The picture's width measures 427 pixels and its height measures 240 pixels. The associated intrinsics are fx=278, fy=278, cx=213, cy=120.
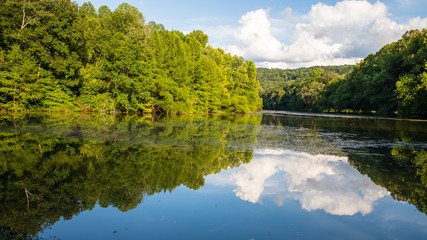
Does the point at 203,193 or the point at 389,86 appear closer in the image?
the point at 203,193

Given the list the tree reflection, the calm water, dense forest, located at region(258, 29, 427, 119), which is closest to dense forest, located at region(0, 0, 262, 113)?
the tree reflection

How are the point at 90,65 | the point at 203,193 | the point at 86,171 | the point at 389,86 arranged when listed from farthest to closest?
the point at 389,86 → the point at 90,65 → the point at 86,171 → the point at 203,193

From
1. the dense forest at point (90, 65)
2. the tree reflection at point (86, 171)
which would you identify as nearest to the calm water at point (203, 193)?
the tree reflection at point (86, 171)

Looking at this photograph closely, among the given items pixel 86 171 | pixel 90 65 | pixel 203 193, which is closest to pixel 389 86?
pixel 90 65

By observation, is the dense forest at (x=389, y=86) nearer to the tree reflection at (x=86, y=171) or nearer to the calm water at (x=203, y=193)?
the calm water at (x=203, y=193)

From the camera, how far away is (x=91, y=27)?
47.9m

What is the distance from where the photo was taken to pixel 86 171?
9297 millimetres

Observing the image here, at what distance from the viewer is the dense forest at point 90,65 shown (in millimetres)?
35156

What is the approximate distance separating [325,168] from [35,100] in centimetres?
3898

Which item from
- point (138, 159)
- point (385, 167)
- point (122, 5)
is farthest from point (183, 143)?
point (122, 5)

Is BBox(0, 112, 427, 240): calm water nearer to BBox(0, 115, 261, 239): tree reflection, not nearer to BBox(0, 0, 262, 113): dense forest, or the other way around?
BBox(0, 115, 261, 239): tree reflection

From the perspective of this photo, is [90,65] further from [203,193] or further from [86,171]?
[203,193]

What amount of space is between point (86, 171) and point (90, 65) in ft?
131

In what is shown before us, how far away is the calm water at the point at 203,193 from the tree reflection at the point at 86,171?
0.04 m
